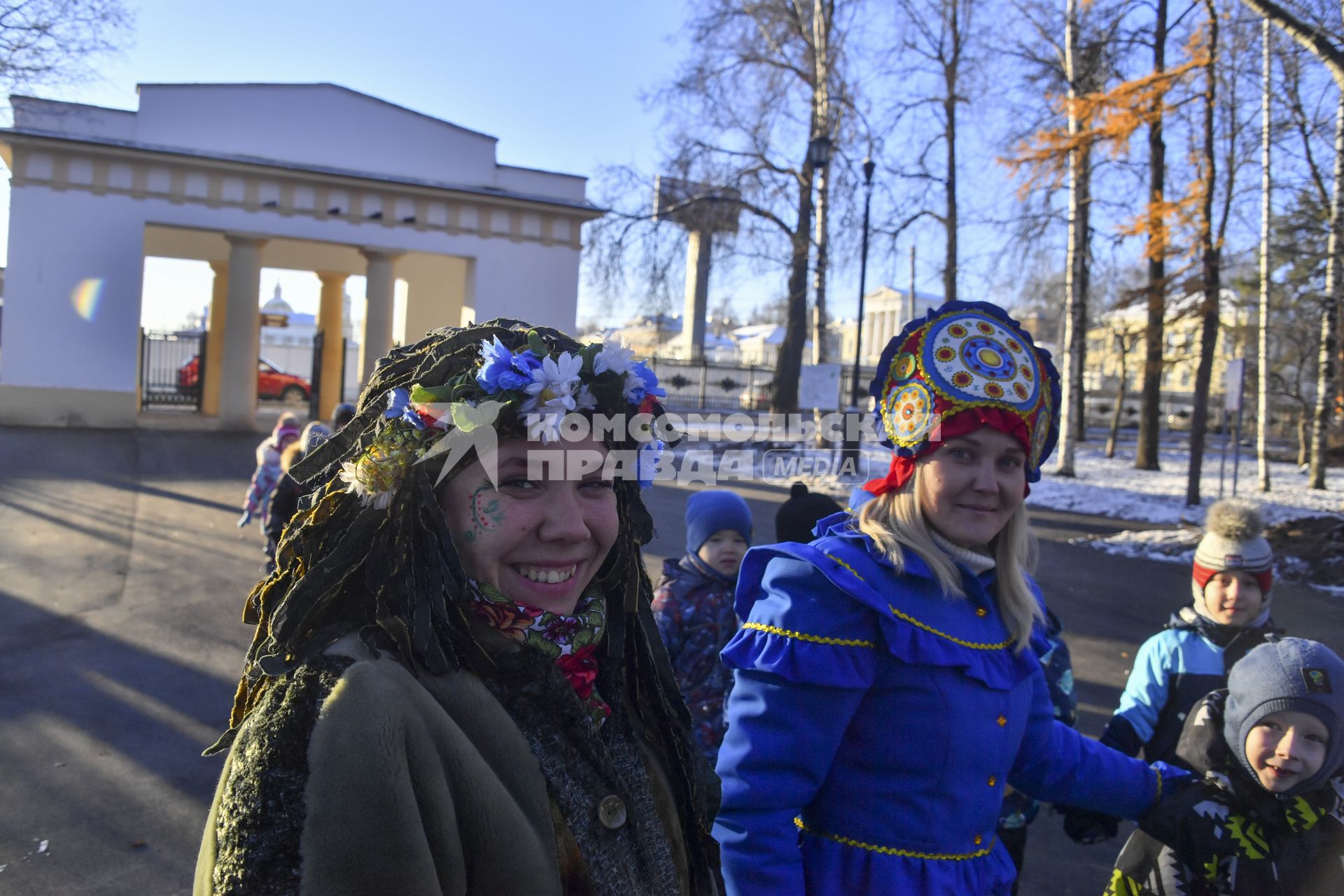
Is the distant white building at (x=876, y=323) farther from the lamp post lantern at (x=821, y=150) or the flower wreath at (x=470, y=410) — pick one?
the flower wreath at (x=470, y=410)

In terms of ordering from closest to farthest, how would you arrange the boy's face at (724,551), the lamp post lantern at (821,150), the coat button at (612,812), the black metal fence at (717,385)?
the coat button at (612,812), the boy's face at (724,551), the lamp post lantern at (821,150), the black metal fence at (717,385)

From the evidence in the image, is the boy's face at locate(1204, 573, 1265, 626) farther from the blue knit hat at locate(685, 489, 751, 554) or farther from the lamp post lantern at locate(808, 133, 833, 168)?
the lamp post lantern at locate(808, 133, 833, 168)

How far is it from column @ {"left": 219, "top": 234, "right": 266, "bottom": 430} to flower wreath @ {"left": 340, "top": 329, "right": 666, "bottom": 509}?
19.8 m

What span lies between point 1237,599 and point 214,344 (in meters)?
25.2

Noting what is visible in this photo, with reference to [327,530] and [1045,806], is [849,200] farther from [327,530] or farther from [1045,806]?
[327,530]

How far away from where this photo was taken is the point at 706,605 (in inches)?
152

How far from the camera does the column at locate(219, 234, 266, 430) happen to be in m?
19.5

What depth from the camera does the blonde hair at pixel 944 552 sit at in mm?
2086

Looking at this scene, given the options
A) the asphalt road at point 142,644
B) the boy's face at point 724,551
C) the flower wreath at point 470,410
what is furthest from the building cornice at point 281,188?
the flower wreath at point 470,410

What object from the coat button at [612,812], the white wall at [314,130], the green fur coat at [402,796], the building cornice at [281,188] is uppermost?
the white wall at [314,130]

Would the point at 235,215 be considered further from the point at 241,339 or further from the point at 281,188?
the point at 241,339

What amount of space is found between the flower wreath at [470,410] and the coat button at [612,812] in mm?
595

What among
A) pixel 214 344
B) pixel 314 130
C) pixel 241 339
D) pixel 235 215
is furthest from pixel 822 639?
pixel 214 344

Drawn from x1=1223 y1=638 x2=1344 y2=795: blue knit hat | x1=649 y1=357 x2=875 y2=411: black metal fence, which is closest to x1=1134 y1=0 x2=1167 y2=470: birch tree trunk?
x1=649 y1=357 x2=875 y2=411: black metal fence
